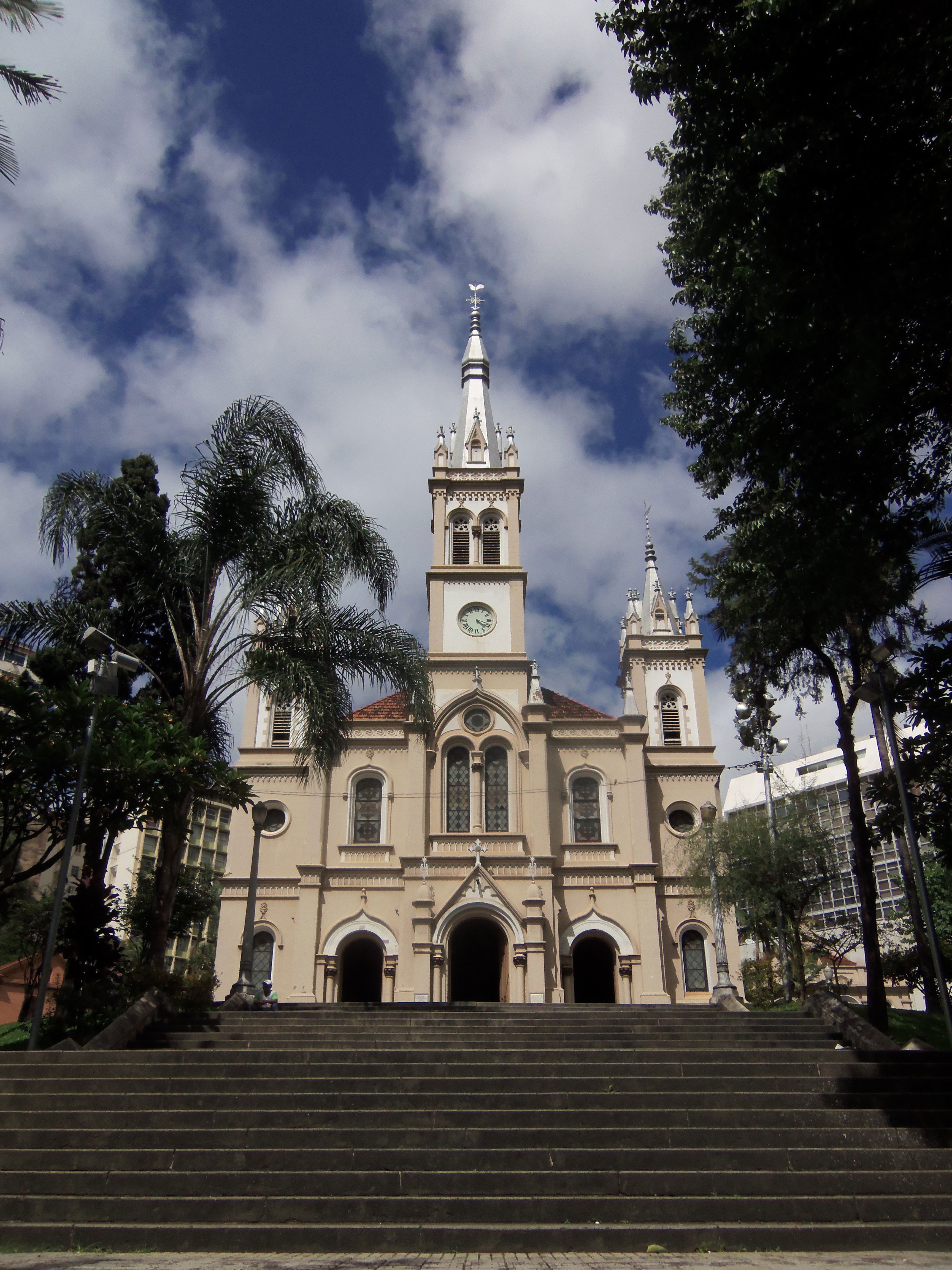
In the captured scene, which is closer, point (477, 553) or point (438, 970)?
point (438, 970)

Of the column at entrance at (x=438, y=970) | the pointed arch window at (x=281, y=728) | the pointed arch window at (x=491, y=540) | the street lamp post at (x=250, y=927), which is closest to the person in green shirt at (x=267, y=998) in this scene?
the street lamp post at (x=250, y=927)

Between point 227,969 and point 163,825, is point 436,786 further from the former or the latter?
point 163,825

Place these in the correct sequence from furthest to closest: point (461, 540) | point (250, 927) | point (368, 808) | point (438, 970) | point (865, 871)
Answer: point (461, 540) < point (368, 808) < point (438, 970) < point (250, 927) < point (865, 871)

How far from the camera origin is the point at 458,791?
29.7 metres

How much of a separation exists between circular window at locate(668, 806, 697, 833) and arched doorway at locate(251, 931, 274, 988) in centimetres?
1332

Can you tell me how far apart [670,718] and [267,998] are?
659 inches

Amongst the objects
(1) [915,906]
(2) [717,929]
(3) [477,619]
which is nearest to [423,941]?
(2) [717,929]

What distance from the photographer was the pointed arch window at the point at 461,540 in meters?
34.0

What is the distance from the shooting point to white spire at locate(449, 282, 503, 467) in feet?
122

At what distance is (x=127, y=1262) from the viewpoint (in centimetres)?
Result: 704

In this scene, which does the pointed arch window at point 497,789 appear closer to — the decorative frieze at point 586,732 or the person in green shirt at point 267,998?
the decorative frieze at point 586,732

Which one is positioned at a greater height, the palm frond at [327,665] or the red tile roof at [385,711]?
the red tile roof at [385,711]

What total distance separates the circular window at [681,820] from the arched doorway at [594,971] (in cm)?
447

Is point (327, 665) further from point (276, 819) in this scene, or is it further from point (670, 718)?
point (670, 718)
